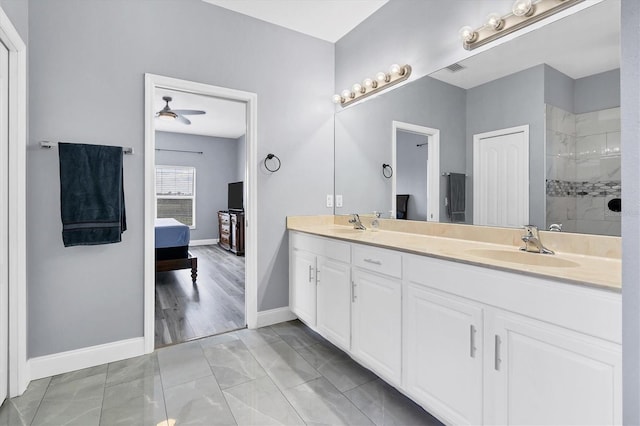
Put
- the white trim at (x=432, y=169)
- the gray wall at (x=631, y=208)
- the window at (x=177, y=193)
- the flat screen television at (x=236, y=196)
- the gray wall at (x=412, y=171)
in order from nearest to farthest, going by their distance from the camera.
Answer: the gray wall at (x=631, y=208), the white trim at (x=432, y=169), the gray wall at (x=412, y=171), the flat screen television at (x=236, y=196), the window at (x=177, y=193)

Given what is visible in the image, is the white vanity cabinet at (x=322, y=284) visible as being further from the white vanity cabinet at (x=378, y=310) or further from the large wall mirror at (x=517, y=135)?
the large wall mirror at (x=517, y=135)

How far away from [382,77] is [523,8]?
1.11m

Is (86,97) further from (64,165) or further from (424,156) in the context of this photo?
(424,156)

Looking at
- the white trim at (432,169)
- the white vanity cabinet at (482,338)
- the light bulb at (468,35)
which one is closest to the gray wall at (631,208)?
the white vanity cabinet at (482,338)

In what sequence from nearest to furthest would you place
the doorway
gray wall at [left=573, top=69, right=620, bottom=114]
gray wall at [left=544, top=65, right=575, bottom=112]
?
gray wall at [left=573, top=69, right=620, bottom=114]
gray wall at [left=544, top=65, right=575, bottom=112]
the doorway

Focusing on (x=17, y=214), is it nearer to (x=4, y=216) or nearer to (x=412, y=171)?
(x=4, y=216)

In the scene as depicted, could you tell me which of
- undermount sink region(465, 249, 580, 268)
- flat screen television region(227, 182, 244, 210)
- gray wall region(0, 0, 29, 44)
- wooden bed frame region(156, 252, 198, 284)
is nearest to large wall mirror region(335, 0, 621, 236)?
undermount sink region(465, 249, 580, 268)

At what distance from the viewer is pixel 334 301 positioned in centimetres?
227

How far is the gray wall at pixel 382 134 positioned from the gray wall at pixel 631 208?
1.24 metres

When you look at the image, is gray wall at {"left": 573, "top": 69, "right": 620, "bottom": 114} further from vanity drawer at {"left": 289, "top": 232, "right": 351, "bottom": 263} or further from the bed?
the bed

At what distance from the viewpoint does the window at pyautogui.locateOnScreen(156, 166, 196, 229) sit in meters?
7.28

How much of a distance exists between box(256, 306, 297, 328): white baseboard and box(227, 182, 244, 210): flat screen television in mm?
4061

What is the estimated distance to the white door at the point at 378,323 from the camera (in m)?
1.74

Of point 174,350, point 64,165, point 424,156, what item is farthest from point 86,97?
point 424,156
